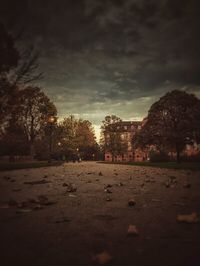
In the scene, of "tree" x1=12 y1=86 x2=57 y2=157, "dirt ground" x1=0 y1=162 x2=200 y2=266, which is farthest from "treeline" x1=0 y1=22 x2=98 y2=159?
"dirt ground" x1=0 y1=162 x2=200 y2=266

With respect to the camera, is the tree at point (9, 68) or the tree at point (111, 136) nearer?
the tree at point (9, 68)

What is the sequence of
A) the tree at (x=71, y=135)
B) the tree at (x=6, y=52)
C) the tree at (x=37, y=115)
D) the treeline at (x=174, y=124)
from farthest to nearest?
the tree at (x=71, y=135) < the tree at (x=37, y=115) < the treeline at (x=174, y=124) < the tree at (x=6, y=52)

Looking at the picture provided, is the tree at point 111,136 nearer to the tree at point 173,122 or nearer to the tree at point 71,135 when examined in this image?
the tree at point 71,135

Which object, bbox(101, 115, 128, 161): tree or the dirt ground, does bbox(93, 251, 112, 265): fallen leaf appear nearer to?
the dirt ground

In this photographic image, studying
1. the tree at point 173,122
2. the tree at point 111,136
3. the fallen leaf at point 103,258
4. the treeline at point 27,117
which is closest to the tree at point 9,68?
the treeline at point 27,117

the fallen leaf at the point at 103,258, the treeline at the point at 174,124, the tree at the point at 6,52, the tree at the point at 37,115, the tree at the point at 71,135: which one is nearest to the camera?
the fallen leaf at the point at 103,258

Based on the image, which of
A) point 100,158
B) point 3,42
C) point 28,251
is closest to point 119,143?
point 100,158

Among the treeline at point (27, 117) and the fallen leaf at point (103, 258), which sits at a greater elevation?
the treeline at point (27, 117)

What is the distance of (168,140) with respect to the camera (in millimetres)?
31406

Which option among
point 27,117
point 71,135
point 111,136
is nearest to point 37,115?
point 27,117

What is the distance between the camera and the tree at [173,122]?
3012 centimetres

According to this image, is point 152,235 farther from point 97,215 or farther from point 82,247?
point 97,215

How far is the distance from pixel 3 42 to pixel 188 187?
16.4m

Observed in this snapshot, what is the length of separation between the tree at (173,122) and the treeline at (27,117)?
13.2 meters
